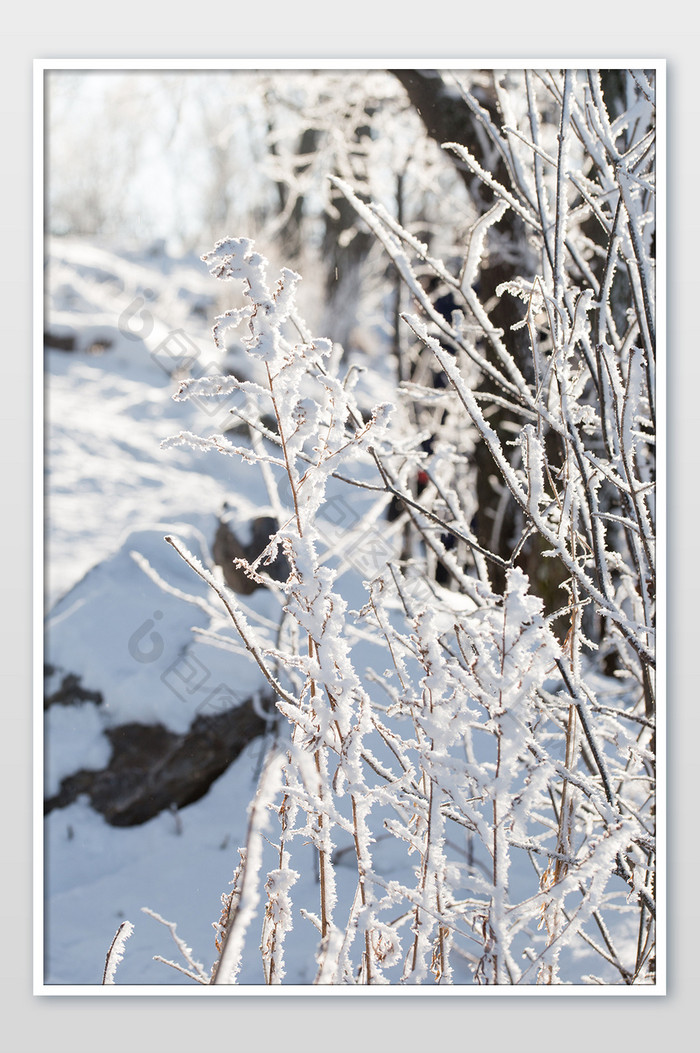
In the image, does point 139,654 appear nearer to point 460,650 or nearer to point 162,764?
A: point 162,764

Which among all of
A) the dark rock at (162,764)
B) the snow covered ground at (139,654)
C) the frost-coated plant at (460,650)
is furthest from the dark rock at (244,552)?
the frost-coated plant at (460,650)

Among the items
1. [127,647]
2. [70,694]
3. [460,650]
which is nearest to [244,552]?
[127,647]

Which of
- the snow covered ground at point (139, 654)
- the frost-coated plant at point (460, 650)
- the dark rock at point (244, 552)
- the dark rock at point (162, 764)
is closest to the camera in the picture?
the frost-coated plant at point (460, 650)

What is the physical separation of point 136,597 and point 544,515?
1700 mm

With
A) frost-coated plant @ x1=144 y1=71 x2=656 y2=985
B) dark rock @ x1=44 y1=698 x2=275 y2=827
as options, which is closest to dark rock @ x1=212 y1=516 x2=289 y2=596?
dark rock @ x1=44 y1=698 x2=275 y2=827

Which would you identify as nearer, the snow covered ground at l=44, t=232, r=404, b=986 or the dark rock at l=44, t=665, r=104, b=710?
the snow covered ground at l=44, t=232, r=404, b=986

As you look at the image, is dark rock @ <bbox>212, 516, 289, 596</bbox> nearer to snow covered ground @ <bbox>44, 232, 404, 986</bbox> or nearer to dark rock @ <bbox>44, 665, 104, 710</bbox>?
snow covered ground @ <bbox>44, 232, 404, 986</bbox>

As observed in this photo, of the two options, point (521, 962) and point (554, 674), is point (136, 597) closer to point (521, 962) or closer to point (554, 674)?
point (521, 962)

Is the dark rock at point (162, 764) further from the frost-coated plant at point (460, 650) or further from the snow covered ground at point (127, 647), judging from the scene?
the frost-coated plant at point (460, 650)

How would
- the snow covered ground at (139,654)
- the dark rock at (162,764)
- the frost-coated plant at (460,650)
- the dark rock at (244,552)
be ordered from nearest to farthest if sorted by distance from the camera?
the frost-coated plant at (460,650) → the snow covered ground at (139,654) → the dark rock at (162,764) → the dark rock at (244,552)

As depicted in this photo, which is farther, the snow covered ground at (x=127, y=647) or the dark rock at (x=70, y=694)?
the dark rock at (x=70, y=694)
